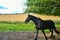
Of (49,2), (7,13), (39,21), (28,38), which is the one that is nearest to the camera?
(39,21)

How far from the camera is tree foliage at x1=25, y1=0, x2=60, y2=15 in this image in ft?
32.1

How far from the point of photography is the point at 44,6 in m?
10.2

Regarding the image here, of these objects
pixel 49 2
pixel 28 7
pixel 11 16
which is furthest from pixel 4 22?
pixel 49 2

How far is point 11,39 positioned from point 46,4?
221 centimetres

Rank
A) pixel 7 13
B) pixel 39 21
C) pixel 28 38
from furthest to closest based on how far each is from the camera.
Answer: pixel 7 13 → pixel 28 38 → pixel 39 21

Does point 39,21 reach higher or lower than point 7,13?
higher

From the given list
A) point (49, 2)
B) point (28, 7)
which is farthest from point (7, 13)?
point (49, 2)

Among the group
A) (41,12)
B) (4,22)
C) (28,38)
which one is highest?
(41,12)

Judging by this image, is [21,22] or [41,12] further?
[21,22]

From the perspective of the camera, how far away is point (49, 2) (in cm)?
978

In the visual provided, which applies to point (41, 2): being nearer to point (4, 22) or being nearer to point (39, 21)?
point (39, 21)

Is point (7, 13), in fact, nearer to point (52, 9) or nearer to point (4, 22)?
point (4, 22)

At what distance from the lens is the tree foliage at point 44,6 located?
9.77 m

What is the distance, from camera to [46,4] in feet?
32.8
